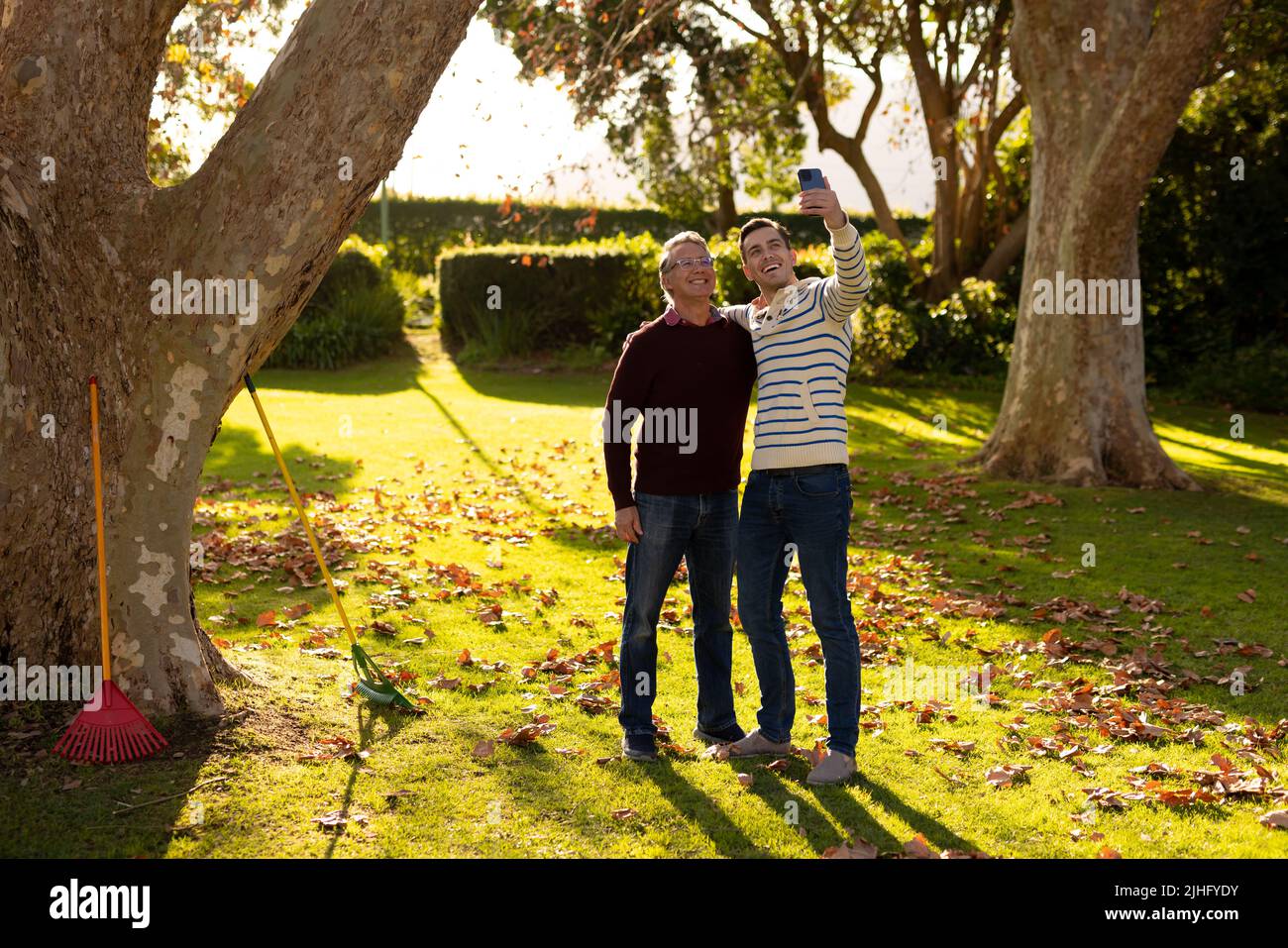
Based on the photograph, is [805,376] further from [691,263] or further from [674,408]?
[691,263]

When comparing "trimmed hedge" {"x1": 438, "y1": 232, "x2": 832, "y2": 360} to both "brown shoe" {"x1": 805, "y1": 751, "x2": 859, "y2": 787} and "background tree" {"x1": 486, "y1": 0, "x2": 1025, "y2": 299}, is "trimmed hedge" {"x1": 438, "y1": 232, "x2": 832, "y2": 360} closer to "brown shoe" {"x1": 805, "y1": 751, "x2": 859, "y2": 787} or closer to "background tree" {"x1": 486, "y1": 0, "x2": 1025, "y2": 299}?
"background tree" {"x1": 486, "y1": 0, "x2": 1025, "y2": 299}

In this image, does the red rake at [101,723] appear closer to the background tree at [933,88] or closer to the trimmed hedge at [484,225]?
the background tree at [933,88]

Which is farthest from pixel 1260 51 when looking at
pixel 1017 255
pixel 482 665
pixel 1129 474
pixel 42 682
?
pixel 42 682

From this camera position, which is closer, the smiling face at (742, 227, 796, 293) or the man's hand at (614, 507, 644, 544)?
the smiling face at (742, 227, 796, 293)

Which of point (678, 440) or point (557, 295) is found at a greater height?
point (557, 295)

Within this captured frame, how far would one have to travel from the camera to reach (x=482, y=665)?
22.8ft

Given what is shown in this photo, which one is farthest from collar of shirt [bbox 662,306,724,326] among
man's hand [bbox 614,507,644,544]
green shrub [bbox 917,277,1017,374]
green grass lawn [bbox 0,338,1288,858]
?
green shrub [bbox 917,277,1017,374]

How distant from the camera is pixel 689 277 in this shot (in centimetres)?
495

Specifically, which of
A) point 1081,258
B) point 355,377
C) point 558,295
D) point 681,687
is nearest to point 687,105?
point 558,295

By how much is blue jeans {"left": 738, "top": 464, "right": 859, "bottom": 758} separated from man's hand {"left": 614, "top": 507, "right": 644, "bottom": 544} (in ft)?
1.42

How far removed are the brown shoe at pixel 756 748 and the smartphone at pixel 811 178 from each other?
2407 millimetres

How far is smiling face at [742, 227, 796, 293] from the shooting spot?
16.4ft

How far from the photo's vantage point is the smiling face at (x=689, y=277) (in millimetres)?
4957

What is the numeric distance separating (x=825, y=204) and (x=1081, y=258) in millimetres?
8063
